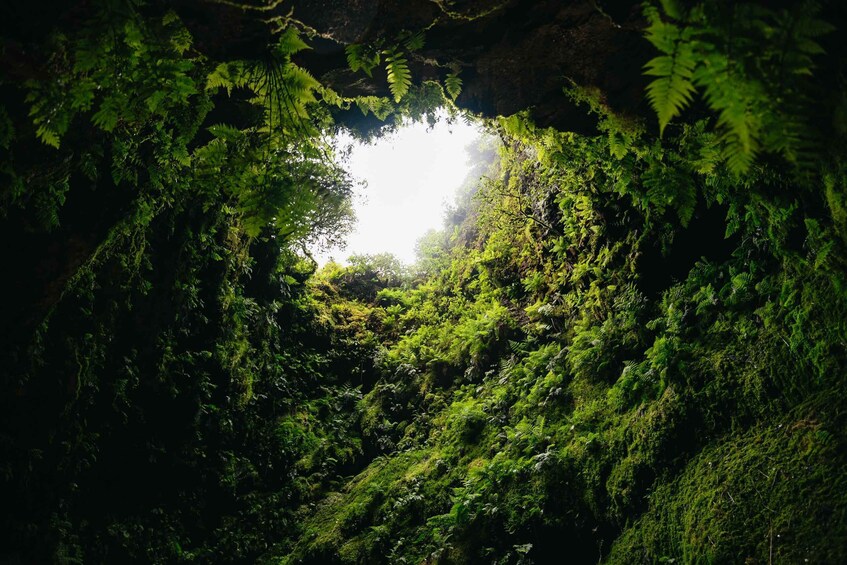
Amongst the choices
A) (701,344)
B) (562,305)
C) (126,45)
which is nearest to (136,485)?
(126,45)

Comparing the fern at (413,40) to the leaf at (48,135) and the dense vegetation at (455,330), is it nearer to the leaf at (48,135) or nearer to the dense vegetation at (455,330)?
the dense vegetation at (455,330)

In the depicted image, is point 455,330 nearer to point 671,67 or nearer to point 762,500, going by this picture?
point 762,500

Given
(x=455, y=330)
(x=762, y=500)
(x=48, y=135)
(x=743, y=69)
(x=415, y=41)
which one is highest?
(x=455, y=330)

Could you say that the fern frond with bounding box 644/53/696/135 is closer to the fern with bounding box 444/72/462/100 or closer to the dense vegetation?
the dense vegetation

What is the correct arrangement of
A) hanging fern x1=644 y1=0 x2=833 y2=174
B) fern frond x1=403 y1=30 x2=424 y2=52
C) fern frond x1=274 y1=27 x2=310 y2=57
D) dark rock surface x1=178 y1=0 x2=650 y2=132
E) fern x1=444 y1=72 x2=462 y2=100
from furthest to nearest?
fern x1=444 y1=72 x2=462 y2=100
fern frond x1=403 y1=30 x2=424 y2=52
dark rock surface x1=178 y1=0 x2=650 y2=132
fern frond x1=274 y1=27 x2=310 y2=57
hanging fern x1=644 y1=0 x2=833 y2=174

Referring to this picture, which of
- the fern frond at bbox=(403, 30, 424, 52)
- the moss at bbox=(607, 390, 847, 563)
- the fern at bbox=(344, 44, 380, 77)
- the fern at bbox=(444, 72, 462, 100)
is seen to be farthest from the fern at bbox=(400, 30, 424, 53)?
the moss at bbox=(607, 390, 847, 563)

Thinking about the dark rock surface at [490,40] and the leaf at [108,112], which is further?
the dark rock surface at [490,40]

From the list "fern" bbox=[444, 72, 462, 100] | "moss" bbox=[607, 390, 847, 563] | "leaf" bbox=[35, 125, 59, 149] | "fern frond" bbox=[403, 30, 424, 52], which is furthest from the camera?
"fern" bbox=[444, 72, 462, 100]

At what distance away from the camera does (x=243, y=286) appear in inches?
382

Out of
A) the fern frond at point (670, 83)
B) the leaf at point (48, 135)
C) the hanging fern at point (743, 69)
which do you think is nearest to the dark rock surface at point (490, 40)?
the leaf at point (48, 135)

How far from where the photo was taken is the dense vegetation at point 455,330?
2.64 meters

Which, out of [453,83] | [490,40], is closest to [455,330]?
[453,83]

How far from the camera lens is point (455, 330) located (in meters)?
9.75

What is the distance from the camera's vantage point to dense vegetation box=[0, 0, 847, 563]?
2.64 metres
